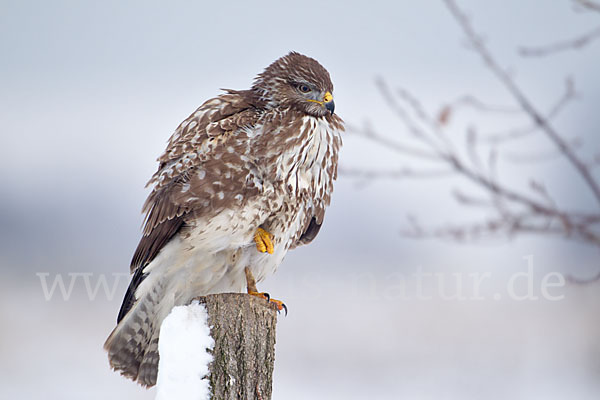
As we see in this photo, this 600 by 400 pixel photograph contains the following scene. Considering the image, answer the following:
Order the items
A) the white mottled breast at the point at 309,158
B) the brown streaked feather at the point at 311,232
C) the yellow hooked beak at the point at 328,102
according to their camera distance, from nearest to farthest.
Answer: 1. the white mottled breast at the point at 309,158
2. the yellow hooked beak at the point at 328,102
3. the brown streaked feather at the point at 311,232

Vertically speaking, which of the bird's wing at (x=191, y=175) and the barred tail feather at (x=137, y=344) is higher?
the bird's wing at (x=191, y=175)

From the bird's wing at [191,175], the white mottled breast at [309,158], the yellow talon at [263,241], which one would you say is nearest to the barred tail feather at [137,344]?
the bird's wing at [191,175]

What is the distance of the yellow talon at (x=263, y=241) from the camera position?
3723mm

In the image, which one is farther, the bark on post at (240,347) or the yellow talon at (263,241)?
the yellow talon at (263,241)

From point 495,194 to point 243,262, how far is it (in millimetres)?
2489

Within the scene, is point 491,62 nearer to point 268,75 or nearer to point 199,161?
point 199,161

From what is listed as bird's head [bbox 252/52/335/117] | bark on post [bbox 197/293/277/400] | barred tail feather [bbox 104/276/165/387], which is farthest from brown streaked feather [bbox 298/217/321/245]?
bark on post [bbox 197/293/277/400]

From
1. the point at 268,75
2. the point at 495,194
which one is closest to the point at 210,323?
the point at 495,194

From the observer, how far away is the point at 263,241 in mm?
3734

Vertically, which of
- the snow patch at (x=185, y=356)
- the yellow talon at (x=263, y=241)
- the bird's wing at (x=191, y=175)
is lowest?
the snow patch at (x=185, y=356)

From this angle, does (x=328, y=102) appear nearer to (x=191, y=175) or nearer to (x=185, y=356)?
(x=191, y=175)

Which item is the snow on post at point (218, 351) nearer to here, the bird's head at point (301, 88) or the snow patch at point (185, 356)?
the snow patch at point (185, 356)

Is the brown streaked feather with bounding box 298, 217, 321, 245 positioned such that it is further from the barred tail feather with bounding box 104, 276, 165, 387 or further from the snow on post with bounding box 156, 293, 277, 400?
the snow on post with bounding box 156, 293, 277, 400

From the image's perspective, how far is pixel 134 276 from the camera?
376cm
